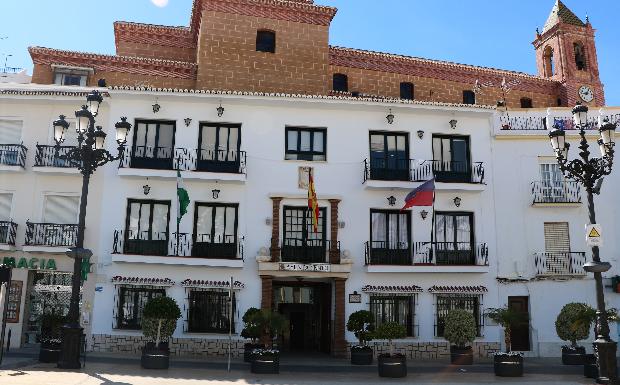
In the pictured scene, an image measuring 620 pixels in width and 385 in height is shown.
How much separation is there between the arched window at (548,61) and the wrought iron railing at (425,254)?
2513cm

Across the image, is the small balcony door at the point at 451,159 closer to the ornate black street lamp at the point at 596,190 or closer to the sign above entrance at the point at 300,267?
the sign above entrance at the point at 300,267

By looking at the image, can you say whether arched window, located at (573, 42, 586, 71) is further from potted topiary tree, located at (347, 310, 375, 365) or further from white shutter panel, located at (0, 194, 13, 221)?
white shutter panel, located at (0, 194, 13, 221)

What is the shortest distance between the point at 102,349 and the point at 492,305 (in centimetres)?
1463

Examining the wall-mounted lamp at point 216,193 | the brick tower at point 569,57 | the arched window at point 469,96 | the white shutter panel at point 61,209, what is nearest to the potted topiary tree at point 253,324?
the wall-mounted lamp at point 216,193

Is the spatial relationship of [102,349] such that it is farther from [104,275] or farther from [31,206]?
[31,206]

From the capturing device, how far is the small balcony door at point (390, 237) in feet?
70.1

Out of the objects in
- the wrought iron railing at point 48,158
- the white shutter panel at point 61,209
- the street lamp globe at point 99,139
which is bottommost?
the white shutter panel at point 61,209

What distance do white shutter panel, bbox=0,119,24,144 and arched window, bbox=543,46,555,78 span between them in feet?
117

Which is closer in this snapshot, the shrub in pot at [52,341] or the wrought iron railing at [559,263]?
the shrub in pot at [52,341]

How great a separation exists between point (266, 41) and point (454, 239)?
13.5m

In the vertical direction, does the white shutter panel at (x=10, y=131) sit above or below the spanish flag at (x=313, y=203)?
above

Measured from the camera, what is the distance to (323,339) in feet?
72.7

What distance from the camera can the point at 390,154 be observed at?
2247cm

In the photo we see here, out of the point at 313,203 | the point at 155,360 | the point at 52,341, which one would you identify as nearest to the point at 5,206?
the point at 52,341
